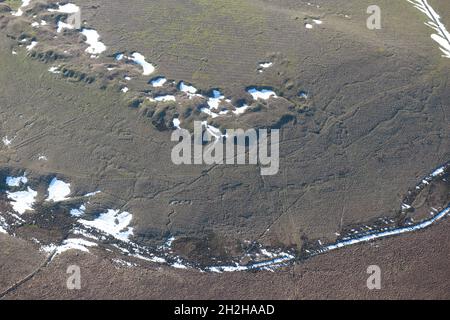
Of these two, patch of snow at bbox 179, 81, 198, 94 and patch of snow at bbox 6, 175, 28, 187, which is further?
patch of snow at bbox 179, 81, 198, 94

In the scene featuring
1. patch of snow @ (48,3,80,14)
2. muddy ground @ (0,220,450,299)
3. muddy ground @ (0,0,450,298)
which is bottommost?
muddy ground @ (0,220,450,299)

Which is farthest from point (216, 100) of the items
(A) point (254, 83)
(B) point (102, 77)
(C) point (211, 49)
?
(B) point (102, 77)

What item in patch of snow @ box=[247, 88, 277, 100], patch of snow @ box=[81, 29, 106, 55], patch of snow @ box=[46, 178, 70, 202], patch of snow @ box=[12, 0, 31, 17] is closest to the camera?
patch of snow @ box=[46, 178, 70, 202]

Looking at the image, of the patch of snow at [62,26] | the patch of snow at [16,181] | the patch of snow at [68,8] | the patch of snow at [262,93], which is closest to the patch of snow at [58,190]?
the patch of snow at [16,181]

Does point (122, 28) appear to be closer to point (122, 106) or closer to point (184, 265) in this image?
point (122, 106)

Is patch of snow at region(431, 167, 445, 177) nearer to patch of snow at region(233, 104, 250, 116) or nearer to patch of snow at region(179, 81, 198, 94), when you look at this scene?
patch of snow at region(233, 104, 250, 116)

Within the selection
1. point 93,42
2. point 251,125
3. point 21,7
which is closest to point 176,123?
point 251,125

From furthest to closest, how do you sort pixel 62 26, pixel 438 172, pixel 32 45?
1. pixel 62 26
2. pixel 32 45
3. pixel 438 172

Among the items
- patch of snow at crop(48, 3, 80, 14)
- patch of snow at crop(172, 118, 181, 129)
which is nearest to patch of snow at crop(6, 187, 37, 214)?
patch of snow at crop(172, 118, 181, 129)

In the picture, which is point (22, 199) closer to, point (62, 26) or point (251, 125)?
point (251, 125)
